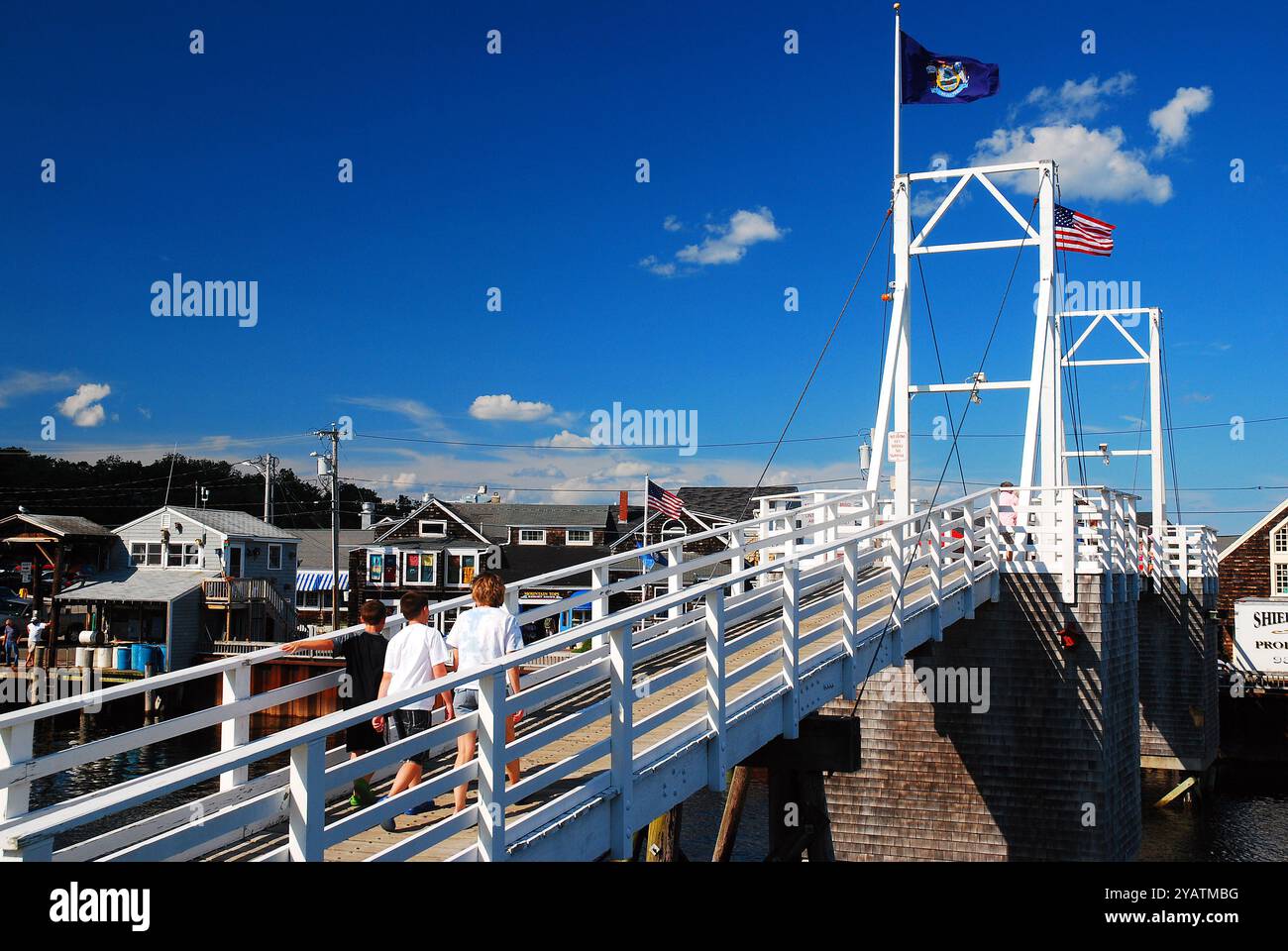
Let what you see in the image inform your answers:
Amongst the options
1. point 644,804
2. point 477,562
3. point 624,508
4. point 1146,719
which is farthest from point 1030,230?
point 477,562

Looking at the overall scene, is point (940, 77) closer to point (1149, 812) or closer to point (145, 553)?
point (1149, 812)

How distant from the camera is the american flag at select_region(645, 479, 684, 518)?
40.6 m

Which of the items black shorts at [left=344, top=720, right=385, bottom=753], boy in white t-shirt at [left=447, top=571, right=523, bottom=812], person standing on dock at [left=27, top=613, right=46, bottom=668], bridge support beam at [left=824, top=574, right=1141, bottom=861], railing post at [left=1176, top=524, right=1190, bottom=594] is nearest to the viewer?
boy in white t-shirt at [left=447, top=571, right=523, bottom=812]

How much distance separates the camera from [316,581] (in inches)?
2375

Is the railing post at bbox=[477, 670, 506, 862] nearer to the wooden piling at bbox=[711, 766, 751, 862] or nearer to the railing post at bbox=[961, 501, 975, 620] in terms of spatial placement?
the wooden piling at bbox=[711, 766, 751, 862]

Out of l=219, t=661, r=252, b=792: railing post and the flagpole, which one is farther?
the flagpole

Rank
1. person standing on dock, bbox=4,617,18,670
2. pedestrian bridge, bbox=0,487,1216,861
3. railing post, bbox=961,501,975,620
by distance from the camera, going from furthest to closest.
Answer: person standing on dock, bbox=4,617,18,670, railing post, bbox=961,501,975,620, pedestrian bridge, bbox=0,487,1216,861

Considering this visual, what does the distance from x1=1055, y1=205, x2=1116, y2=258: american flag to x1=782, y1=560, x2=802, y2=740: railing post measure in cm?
1825

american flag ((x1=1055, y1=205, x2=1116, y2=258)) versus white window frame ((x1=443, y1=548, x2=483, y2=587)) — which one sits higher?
american flag ((x1=1055, y1=205, x2=1116, y2=258))

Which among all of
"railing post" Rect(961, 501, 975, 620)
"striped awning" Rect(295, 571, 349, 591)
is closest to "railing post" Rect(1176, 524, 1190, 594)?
"railing post" Rect(961, 501, 975, 620)

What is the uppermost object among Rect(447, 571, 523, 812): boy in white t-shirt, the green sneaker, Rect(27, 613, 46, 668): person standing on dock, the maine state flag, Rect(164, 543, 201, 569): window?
the maine state flag

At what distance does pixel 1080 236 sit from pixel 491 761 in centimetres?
2292
